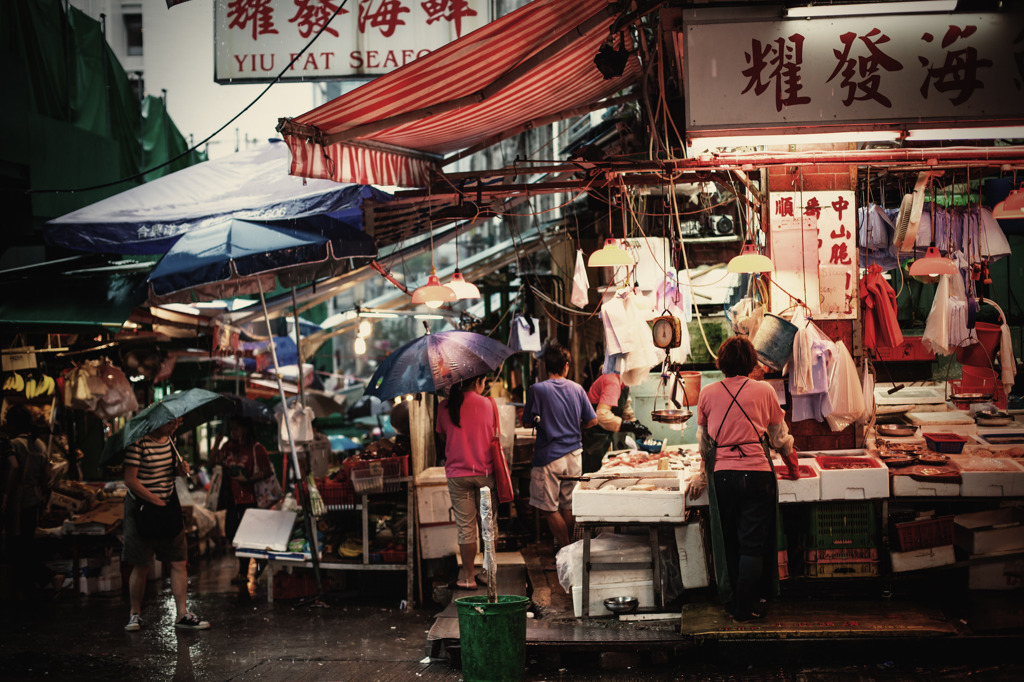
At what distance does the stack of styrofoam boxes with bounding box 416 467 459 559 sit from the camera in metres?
9.91

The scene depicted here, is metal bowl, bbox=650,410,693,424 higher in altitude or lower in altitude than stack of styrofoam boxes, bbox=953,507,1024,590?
higher

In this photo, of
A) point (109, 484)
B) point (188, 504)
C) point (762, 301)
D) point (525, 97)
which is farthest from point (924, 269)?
point (109, 484)

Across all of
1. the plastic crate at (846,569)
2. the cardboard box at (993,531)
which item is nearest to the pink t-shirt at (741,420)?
the plastic crate at (846,569)

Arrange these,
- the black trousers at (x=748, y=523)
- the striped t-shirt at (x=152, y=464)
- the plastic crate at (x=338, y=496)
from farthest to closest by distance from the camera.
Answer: the plastic crate at (x=338, y=496)
the striped t-shirt at (x=152, y=464)
the black trousers at (x=748, y=523)

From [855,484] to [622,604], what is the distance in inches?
88.6

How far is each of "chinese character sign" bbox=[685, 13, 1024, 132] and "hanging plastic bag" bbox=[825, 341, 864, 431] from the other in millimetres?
2341

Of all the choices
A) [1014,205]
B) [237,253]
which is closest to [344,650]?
[237,253]

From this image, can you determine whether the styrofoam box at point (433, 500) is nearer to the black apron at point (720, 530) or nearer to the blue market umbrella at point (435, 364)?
the blue market umbrella at point (435, 364)

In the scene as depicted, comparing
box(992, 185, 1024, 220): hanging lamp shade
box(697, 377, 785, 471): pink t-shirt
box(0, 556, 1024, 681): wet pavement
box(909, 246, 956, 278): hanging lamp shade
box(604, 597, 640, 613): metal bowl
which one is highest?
box(992, 185, 1024, 220): hanging lamp shade

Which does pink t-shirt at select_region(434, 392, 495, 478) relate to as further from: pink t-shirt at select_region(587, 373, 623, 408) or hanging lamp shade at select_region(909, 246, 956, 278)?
hanging lamp shade at select_region(909, 246, 956, 278)

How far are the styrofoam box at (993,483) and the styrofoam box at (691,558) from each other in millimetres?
2318

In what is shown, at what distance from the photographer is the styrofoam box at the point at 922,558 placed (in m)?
7.25

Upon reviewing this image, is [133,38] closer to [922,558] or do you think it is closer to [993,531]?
[922,558]

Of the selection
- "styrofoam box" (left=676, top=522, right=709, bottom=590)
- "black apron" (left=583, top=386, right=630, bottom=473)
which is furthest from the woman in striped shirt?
"styrofoam box" (left=676, top=522, right=709, bottom=590)
